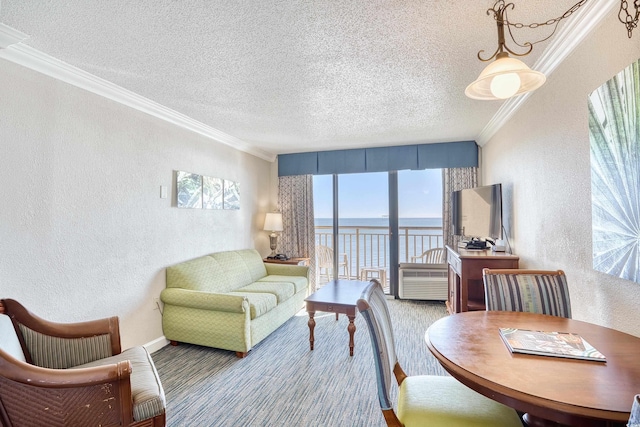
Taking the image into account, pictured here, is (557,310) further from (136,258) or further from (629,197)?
(136,258)

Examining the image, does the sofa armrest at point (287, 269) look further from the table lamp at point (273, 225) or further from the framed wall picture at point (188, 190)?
the framed wall picture at point (188, 190)

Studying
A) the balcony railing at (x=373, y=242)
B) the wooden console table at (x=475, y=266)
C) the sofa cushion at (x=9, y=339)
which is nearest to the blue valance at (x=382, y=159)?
the balcony railing at (x=373, y=242)

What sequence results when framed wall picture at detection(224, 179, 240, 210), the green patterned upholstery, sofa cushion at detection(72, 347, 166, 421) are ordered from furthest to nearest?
→ framed wall picture at detection(224, 179, 240, 210)
the green patterned upholstery
sofa cushion at detection(72, 347, 166, 421)

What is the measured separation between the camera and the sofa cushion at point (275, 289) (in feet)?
11.3

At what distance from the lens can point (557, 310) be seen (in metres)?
1.78

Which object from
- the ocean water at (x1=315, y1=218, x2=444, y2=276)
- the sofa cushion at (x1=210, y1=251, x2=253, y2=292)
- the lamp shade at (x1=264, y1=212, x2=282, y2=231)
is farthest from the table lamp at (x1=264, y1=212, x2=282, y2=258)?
the sofa cushion at (x1=210, y1=251, x2=253, y2=292)

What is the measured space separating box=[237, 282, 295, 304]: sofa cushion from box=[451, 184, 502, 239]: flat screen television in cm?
227

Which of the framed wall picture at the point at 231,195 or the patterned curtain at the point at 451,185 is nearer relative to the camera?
the framed wall picture at the point at 231,195

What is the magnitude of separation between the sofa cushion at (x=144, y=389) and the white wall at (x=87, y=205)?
2.55 ft

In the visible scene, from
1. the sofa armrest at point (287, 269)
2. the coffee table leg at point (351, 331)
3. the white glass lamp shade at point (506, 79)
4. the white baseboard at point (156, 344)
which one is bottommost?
the white baseboard at point (156, 344)

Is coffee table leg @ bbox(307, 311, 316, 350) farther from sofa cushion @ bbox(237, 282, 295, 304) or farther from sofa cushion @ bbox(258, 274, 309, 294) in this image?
sofa cushion @ bbox(258, 274, 309, 294)

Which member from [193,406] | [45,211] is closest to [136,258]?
[45,211]

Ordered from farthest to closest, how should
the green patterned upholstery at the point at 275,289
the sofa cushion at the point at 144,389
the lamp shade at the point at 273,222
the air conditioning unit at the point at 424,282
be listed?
1. the lamp shade at the point at 273,222
2. the air conditioning unit at the point at 424,282
3. the green patterned upholstery at the point at 275,289
4. the sofa cushion at the point at 144,389

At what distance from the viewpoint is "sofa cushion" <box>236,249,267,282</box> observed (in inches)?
161
